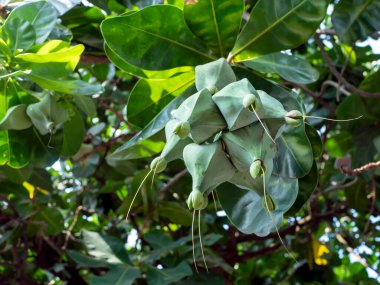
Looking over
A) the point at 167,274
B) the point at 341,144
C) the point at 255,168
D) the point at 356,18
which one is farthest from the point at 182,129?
the point at 341,144

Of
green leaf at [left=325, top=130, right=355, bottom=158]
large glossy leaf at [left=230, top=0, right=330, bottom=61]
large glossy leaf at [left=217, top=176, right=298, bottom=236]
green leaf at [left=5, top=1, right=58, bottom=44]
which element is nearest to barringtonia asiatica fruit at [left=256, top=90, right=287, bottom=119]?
large glossy leaf at [left=217, top=176, right=298, bottom=236]

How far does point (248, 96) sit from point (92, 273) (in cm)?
206

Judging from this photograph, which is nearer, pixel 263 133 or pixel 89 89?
pixel 263 133

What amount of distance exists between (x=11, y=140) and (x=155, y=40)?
50 cm

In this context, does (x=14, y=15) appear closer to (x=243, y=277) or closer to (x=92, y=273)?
(x=92, y=273)

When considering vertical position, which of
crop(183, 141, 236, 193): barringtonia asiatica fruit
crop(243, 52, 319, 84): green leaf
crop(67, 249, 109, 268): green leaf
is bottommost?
crop(67, 249, 109, 268): green leaf

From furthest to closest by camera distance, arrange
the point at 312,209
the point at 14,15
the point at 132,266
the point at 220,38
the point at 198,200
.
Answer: the point at 312,209
the point at 132,266
the point at 14,15
the point at 220,38
the point at 198,200

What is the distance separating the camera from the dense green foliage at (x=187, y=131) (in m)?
0.94

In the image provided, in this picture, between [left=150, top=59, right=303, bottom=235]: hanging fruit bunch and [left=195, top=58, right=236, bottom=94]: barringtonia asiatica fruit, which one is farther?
[left=195, top=58, right=236, bottom=94]: barringtonia asiatica fruit

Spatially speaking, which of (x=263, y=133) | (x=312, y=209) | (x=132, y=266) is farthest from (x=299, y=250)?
(x=263, y=133)

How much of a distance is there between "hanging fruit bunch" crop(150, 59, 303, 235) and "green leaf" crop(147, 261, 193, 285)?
116cm

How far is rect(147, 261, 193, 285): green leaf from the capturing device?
206cm

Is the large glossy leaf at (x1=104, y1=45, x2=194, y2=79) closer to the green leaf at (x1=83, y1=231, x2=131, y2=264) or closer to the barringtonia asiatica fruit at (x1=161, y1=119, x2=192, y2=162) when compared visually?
the barringtonia asiatica fruit at (x1=161, y1=119, x2=192, y2=162)

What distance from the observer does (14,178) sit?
1861 mm
